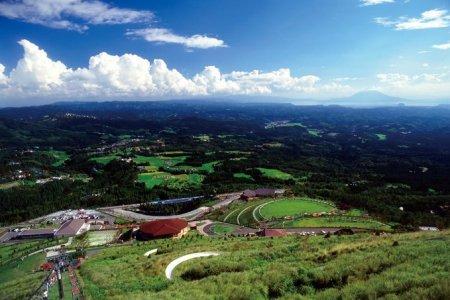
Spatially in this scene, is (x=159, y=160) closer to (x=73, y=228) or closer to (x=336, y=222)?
(x=73, y=228)

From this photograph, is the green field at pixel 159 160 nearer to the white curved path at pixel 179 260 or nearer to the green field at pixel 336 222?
the green field at pixel 336 222

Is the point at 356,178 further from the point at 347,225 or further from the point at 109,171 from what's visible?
the point at 109,171

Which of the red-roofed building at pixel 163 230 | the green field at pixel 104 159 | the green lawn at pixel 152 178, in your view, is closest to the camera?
the red-roofed building at pixel 163 230

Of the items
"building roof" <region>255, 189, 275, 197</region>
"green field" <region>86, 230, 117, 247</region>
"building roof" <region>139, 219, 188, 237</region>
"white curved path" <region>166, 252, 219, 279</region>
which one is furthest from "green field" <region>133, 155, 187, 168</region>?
"white curved path" <region>166, 252, 219, 279</region>

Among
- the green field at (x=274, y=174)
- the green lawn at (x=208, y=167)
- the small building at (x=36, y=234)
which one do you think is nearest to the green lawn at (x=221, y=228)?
the small building at (x=36, y=234)

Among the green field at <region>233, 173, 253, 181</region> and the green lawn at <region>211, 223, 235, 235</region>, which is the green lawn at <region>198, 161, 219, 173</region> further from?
the green lawn at <region>211, 223, 235, 235</region>

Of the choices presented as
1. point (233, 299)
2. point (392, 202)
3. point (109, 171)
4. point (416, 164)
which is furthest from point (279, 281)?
point (416, 164)

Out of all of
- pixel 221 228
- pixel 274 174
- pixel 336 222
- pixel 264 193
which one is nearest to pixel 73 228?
pixel 221 228
